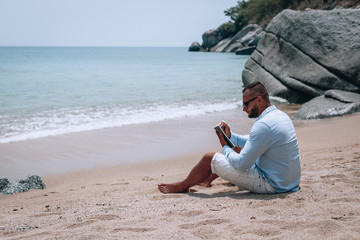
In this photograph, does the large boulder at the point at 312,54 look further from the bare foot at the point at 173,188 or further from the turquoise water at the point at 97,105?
the bare foot at the point at 173,188

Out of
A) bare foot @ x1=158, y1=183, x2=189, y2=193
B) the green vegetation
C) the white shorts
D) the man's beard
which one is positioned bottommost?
bare foot @ x1=158, y1=183, x2=189, y2=193

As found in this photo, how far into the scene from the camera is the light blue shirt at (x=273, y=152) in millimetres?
3877

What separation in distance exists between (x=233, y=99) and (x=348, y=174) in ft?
38.0

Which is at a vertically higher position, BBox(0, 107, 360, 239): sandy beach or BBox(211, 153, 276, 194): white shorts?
BBox(211, 153, 276, 194): white shorts

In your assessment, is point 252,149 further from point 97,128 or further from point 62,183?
point 97,128

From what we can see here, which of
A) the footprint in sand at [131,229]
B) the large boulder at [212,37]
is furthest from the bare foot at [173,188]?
the large boulder at [212,37]

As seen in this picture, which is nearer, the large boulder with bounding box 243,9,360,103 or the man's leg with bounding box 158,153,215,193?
the man's leg with bounding box 158,153,215,193

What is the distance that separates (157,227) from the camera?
11.2 feet

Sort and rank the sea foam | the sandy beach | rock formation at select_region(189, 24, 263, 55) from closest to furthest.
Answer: the sandy beach → the sea foam → rock formation at select_region(189, 24, 263, 55)

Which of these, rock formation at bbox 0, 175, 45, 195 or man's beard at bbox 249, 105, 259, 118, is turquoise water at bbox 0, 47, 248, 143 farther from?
man's beard at bbox 249, 105, 259, 118

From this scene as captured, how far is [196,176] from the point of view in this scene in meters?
4.57

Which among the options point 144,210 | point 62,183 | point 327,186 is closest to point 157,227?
point 144,210

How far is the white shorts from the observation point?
4230 millimetres

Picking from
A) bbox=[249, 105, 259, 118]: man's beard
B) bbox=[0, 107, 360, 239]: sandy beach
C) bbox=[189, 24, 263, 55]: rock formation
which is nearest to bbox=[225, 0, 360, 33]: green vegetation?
bbox=[189, 24, 263, 55]: rock formation
